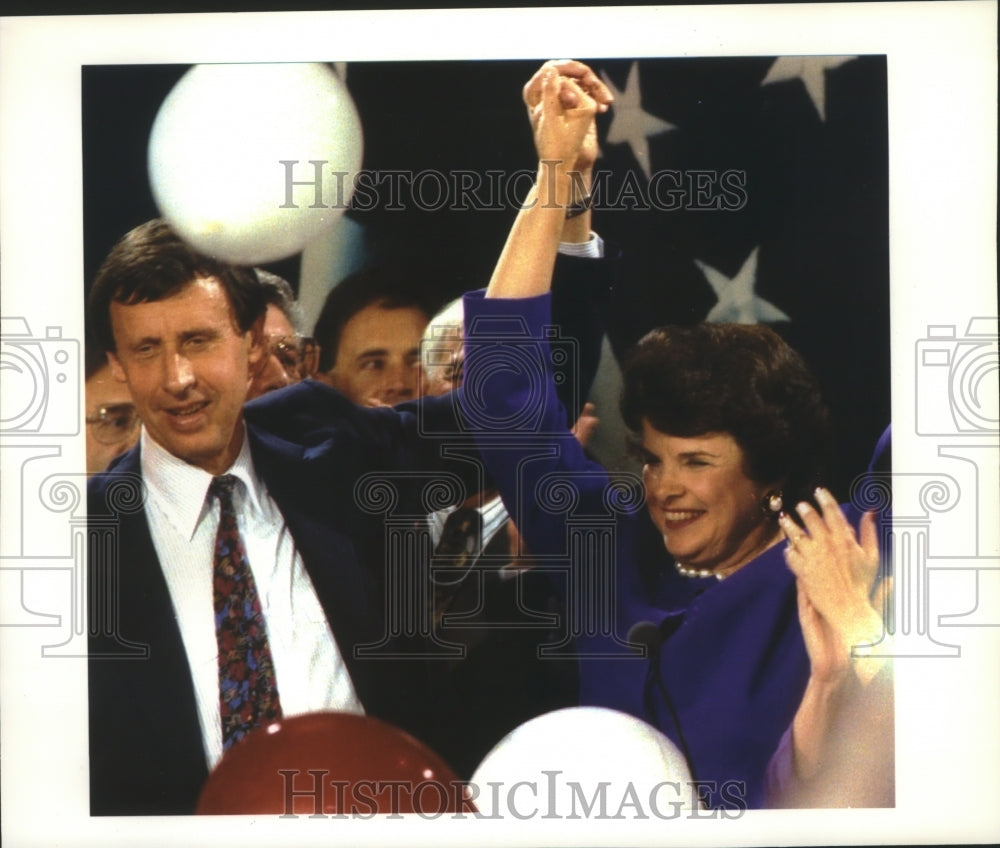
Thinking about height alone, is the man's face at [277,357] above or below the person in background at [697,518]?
above

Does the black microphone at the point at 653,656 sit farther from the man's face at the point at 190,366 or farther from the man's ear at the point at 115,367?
the man's ear at the point at 115,367

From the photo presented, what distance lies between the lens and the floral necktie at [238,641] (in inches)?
74.2

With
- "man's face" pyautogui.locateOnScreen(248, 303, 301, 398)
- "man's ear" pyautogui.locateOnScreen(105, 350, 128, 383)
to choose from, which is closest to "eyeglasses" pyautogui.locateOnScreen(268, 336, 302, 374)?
"man's face" pyautogui.locateOnScreen(248, 303, 301, 398)

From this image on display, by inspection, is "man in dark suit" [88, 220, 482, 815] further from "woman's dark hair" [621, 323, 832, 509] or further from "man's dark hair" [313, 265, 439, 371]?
"woman's dark hair" [621, 323, 832, 509]

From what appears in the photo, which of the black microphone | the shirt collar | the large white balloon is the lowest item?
the black microphone

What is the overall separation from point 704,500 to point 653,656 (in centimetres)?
29

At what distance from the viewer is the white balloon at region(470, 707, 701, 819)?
1.90 meters

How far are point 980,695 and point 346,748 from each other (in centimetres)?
113

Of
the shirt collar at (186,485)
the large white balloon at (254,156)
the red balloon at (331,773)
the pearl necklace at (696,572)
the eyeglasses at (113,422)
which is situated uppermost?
the large white balloon at (254,156)

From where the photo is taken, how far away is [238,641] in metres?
1.88

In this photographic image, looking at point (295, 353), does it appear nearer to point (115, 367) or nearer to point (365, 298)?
point (365, 298)

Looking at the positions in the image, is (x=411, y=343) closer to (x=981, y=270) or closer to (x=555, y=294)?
(x=555, y=294)

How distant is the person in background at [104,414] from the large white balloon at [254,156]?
28 cm

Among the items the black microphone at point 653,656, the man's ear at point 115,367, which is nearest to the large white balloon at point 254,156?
the man's ear at point 115,367
